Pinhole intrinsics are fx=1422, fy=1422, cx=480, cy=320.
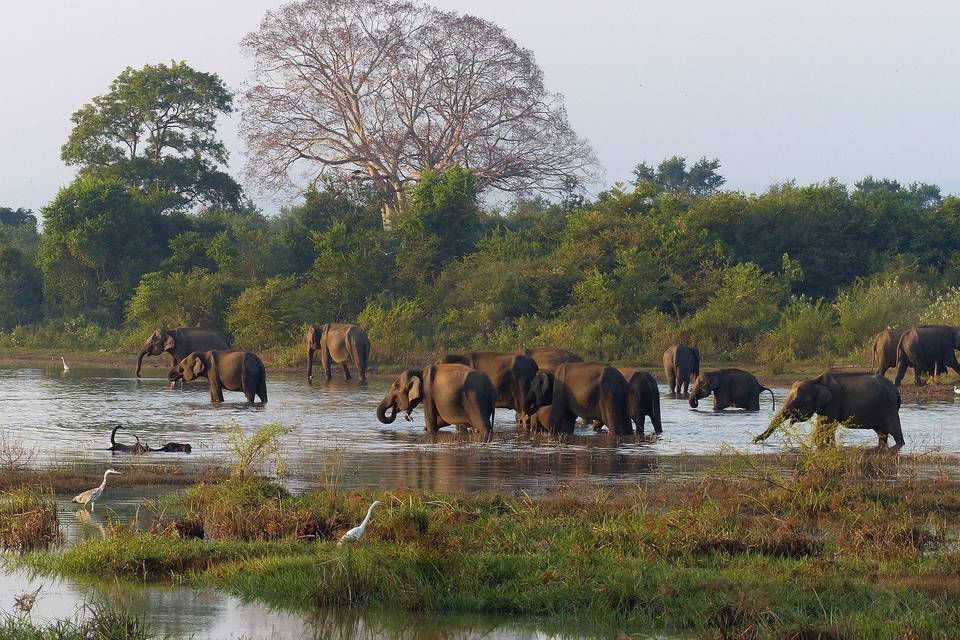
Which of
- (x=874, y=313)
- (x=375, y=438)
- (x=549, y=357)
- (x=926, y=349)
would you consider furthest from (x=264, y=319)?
(x=375, y=438)

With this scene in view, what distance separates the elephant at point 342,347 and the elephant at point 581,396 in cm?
1288

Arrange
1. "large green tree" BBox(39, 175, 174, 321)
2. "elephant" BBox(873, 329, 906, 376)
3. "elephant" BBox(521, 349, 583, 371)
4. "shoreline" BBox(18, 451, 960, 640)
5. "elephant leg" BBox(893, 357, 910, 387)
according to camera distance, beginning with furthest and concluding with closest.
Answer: "large green tree" BBox(39, 175, 174, 321), "elephant" BBox(873, 329, 906, 376), "elephant leg" BBox(893, 357, 910, 387), "elephant" BBox(521, 349, 583, 371), "shoreline" BBox(18, 451, 960, 640)

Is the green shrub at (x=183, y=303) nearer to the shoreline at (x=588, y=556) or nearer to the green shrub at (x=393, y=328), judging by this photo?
the green shrub at (x=393, y=328)

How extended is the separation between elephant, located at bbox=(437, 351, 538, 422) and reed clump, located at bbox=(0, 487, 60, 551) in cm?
860

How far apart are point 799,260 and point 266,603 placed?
31.1m

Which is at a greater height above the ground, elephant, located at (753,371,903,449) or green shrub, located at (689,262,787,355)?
green shrub, located at (689,262,787,355)

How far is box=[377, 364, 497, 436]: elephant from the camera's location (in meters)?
17.8

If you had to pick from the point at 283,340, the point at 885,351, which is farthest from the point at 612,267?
the point at 885,351

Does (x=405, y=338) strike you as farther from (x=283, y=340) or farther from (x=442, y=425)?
(x=442, y=425)

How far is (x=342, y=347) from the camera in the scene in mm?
31141

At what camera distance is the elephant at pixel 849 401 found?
1653 centimetres

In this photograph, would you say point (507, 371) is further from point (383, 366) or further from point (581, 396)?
point (383, 366)

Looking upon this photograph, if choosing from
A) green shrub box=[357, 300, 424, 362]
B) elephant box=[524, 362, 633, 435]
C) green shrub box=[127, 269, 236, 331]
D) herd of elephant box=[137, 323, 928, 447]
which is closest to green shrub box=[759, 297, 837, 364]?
herd of elephant box=[137, 323, 928, 447]

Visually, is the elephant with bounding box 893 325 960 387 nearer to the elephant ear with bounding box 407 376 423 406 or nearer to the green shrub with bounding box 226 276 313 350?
the elephant ear with bounding box 407 376 423 406
